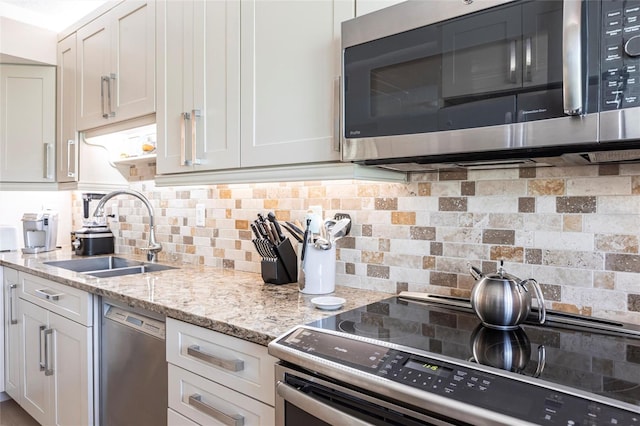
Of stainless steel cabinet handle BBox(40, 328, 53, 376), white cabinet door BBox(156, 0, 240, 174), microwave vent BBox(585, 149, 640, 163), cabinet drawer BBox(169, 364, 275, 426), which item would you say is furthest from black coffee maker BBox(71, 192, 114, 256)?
microwave vent BBox(585, 149, 640, 163)

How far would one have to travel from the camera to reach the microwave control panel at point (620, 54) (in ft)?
2.58

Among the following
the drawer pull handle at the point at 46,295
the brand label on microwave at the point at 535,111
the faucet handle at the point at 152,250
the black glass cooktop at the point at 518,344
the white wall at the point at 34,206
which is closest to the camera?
the black glass cooktop at the point at 518,344

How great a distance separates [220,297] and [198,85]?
0.92 meters

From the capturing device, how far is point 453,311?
4.21 ft

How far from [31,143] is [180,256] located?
1410 millimetres

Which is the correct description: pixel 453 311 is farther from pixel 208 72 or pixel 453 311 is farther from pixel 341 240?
pixel 208 72

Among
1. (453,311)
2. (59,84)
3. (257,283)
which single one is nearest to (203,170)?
(257,283)

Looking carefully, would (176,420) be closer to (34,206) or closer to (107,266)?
(107,266)

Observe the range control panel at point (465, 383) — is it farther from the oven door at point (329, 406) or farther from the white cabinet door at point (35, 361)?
the white cabinet door at point (35, 361)

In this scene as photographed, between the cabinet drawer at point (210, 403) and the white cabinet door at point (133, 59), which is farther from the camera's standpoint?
the white cabinet door at point (133, 59)

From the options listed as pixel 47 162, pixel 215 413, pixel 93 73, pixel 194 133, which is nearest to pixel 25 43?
pixel 93 73

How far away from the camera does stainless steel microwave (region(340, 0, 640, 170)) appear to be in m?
0.82

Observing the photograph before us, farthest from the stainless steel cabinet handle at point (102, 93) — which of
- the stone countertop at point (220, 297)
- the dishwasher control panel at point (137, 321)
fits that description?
the dishwasher control panel at point (137, 321)

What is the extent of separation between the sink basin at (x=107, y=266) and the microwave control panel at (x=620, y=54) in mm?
2033
